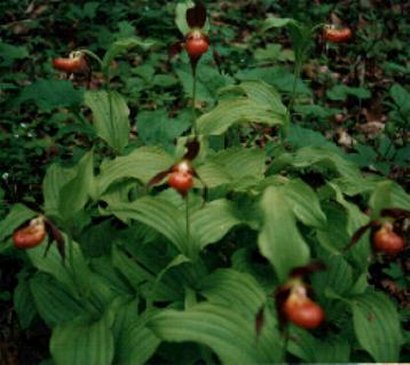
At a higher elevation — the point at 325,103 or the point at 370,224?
the point at 370,224

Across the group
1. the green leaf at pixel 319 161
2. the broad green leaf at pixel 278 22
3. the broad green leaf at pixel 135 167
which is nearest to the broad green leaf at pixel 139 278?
the broad green leaf at pixel 135 167

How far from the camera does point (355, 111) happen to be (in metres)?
4.25

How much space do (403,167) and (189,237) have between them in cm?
188

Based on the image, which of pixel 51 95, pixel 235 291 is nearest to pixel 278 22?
pixel 235 291

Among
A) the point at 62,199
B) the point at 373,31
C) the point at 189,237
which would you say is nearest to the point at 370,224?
the point at 189,237

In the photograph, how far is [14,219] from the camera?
245 centimetres

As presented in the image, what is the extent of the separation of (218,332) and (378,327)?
2.19 ft

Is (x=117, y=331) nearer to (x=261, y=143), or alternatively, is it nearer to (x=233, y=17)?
(x=261, y=143)

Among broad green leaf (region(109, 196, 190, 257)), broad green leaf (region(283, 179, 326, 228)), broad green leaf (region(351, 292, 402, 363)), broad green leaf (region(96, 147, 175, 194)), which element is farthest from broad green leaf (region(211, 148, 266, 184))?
broad green leaf (region(351, 292, 402, 363))

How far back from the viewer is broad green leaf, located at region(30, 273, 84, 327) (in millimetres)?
2283

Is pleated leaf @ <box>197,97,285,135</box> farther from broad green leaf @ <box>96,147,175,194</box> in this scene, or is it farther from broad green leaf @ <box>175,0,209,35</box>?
broad green leaf @ <box>175,0,209,35</box>

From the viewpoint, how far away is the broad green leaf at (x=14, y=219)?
2412 millimetres

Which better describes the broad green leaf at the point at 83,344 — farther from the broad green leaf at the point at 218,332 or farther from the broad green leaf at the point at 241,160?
the broad green leaf at the point at 241,160

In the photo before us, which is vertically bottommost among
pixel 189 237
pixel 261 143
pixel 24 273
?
pixel 261 143
